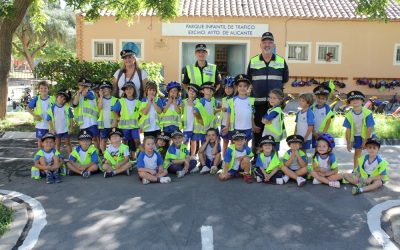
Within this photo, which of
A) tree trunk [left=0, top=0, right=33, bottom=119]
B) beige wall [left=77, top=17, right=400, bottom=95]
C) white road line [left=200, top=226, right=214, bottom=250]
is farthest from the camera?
beige wall [left=77, top=17, right=400, bottom=95]

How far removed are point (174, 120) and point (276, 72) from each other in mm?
1884

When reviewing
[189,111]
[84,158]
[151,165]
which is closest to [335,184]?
[189,111]

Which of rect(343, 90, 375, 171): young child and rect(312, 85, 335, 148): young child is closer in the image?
rect(343, 90, 375, 171): young child

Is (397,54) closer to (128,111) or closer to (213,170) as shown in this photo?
(213,170)

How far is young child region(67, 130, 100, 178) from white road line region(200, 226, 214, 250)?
9.49 ft

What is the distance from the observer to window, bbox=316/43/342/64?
66.2 feet

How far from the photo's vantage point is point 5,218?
204 inches

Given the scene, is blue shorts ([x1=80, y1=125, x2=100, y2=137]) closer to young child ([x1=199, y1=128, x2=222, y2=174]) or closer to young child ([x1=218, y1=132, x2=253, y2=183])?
young child ([x1=199, y1=128, x2=222, y2=174])

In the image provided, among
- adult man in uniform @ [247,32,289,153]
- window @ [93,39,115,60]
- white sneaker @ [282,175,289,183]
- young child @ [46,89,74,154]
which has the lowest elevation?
white sneaker @ [282,175,289,183]

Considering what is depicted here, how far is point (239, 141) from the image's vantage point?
23.1ft

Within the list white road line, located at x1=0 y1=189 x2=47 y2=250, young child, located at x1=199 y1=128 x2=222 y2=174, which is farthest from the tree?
white road line, located at x1=0 y1=189 x2=47 y2=250

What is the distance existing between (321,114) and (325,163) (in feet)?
3.12

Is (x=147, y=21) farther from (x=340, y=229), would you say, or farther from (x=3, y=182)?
(x=340, y=229)

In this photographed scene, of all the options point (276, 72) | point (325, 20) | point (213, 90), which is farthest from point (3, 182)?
point (325, 20)
